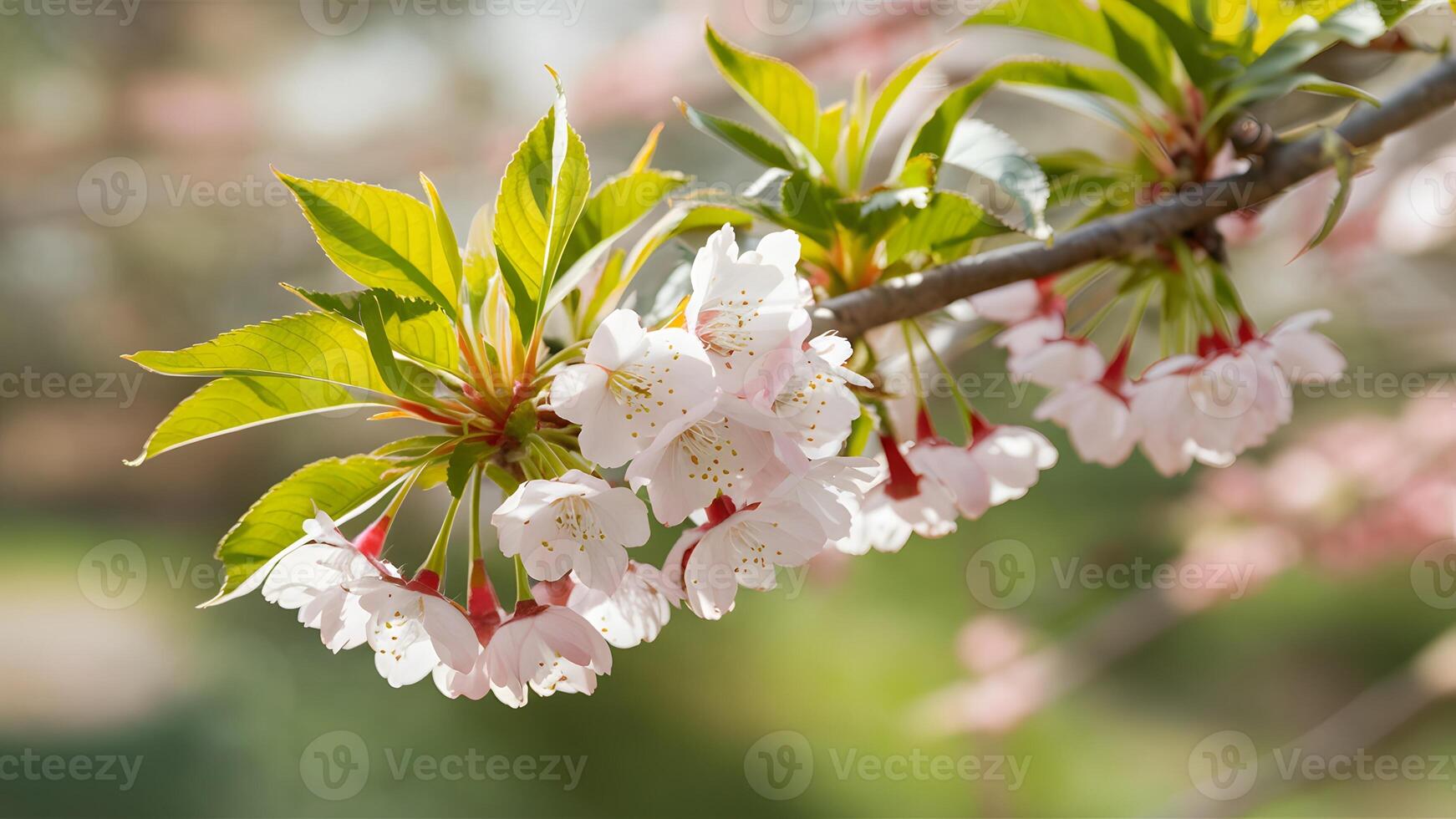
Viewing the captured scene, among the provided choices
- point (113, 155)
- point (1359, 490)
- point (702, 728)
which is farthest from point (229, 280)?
point (1359, 490)

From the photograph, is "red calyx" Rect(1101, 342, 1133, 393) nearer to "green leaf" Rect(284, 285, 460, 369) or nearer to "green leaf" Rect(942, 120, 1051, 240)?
"green leaf" Rect(942, 120, 1051, 240)

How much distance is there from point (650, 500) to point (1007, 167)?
0.97 feet

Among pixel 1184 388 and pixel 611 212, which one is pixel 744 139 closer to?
pixel 611 212

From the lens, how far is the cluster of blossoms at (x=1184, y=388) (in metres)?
0.63

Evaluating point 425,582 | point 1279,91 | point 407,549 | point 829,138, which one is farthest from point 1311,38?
point 407,549

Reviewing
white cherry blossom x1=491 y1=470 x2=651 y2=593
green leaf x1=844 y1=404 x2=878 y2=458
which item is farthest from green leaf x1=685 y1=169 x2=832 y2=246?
white cherry blossom x1=491 y1=470 x2=651 y2=593

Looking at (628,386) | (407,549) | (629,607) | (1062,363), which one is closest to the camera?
(628,386)

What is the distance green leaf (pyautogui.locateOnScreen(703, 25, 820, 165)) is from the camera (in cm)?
64

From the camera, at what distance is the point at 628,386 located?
1.36ft

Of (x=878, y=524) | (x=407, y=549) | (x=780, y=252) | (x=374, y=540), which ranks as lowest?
(x=407, y=549)

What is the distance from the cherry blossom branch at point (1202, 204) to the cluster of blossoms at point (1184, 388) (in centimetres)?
9

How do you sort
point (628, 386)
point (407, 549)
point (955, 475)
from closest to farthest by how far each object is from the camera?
point (628, 386) → point (955, 475) → point (407, 549)

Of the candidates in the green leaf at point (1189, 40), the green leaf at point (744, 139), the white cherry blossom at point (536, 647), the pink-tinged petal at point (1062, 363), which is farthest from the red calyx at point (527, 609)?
the green leaf at point (1189, 40)

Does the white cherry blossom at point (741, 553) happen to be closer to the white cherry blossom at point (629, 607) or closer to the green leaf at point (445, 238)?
the white cherry blossom at point (629, 607)
